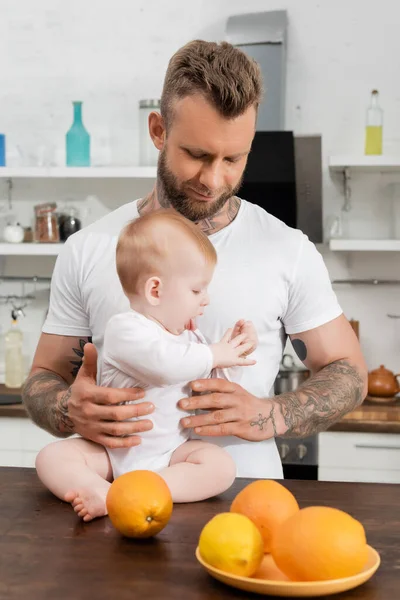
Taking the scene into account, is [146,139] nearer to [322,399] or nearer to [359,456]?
[359,456]

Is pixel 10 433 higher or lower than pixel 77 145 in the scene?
lower

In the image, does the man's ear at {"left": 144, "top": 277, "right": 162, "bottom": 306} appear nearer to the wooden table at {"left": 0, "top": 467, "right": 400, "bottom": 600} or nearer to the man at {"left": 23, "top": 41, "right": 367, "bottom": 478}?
the man at {"left": 23, "top": 41, "right": 367, "bottom": 478}

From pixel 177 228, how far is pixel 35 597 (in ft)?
2.29

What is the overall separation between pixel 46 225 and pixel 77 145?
411 mm

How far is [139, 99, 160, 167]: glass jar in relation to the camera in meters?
3.91

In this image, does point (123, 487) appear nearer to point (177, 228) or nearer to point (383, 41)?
point (177, 228)

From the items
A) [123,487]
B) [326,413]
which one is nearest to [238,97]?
[326,413]

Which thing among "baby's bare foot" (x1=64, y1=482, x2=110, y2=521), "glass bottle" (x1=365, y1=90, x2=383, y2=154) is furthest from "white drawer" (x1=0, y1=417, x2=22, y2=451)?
"baby's bare foot" (x1=64, y1=482, x2=110, y2=521)

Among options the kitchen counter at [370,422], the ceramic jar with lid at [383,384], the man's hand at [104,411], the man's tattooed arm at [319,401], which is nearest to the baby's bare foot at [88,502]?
the man's hand at [104,411]

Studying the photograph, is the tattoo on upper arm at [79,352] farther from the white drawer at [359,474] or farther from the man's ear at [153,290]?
the white drawer at [359,474]

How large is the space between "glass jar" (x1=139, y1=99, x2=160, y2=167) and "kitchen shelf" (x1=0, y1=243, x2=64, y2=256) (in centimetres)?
57

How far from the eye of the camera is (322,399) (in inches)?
69.1

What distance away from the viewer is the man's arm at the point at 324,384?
1.71 m

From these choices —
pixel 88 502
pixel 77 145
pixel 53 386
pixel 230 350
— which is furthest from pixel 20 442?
pixel 88 502
